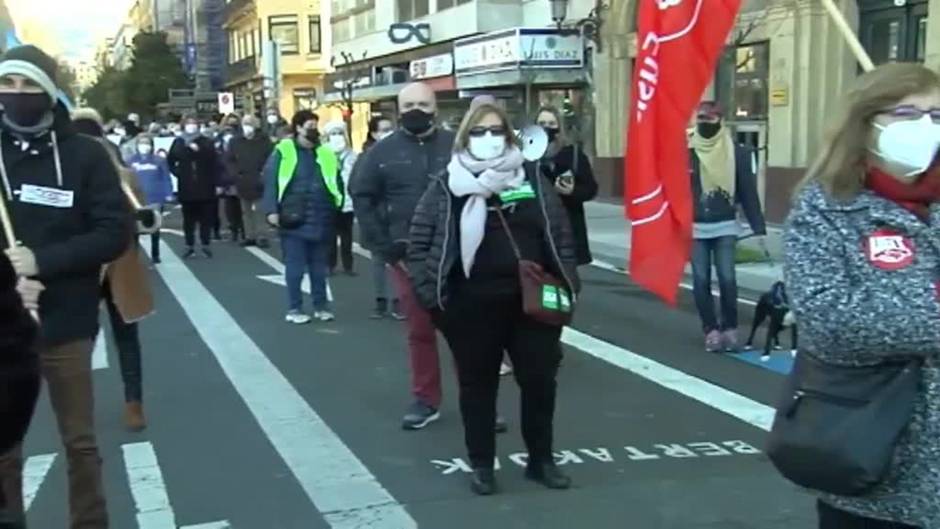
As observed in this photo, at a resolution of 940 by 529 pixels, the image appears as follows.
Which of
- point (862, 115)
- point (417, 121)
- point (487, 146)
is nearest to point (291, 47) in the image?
point (417, 121)

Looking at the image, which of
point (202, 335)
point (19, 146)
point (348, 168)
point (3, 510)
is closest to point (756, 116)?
point (348, 168)

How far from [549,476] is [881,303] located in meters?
3.11

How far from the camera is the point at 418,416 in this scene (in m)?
6.78

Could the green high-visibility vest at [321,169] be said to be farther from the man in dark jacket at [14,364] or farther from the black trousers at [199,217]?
the man in dark jacket at [14,364]

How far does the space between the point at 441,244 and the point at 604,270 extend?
930 cm

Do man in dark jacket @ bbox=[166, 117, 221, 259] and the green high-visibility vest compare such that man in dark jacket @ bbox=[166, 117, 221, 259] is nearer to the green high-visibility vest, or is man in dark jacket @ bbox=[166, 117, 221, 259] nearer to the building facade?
the building facade

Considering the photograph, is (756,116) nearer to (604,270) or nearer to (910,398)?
(604,270)

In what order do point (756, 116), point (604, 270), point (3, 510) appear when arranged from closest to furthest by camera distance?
1. point (3, 510)
2. point (604, 270)
3. point (756, 116)

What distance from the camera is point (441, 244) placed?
5438mm

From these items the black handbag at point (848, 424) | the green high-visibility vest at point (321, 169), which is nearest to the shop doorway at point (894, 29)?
the green high-visibility vest at point (321, 169)

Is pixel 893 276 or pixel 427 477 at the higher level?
pixel 893 276

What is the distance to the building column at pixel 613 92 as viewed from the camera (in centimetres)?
2397

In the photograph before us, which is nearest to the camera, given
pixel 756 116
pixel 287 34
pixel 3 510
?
pixel 3 510

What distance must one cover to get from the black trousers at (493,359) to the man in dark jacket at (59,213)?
167cm
